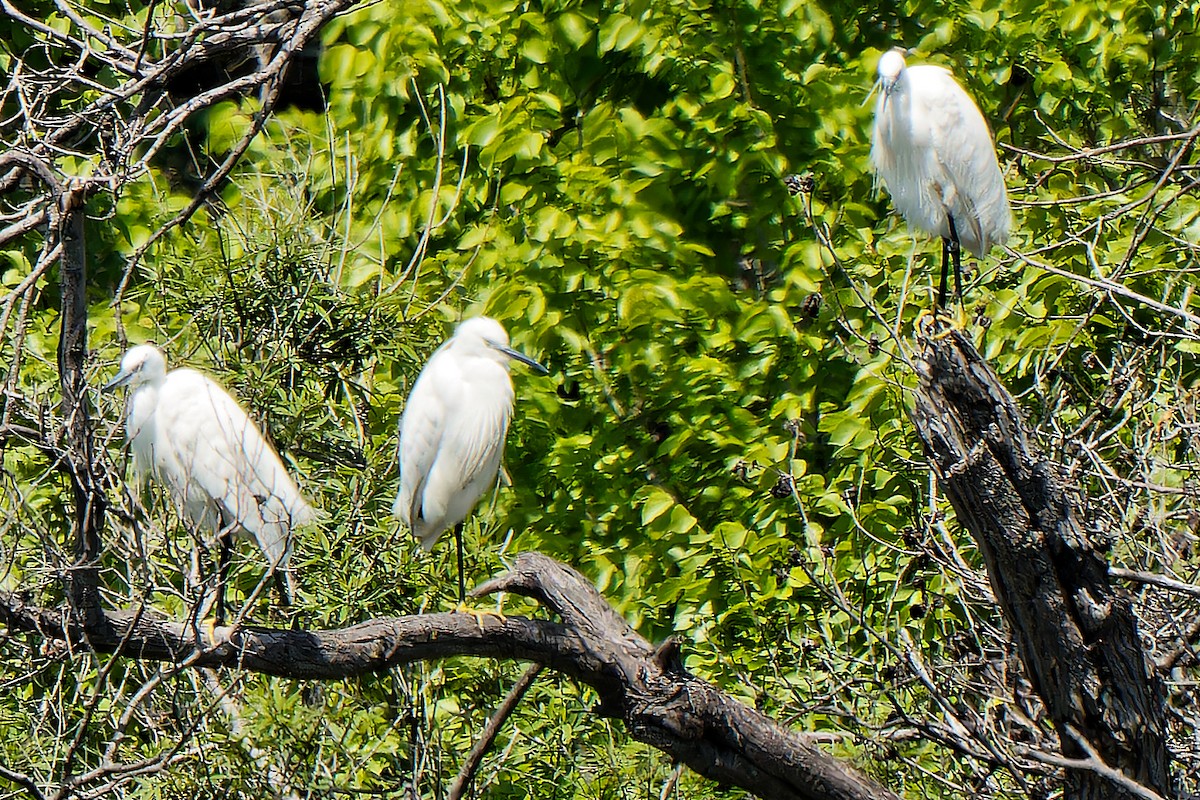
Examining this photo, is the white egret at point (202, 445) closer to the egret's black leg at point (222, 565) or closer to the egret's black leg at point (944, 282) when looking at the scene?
the egret's black leg at point (222, 565)

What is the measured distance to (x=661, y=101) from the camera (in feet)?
17.0

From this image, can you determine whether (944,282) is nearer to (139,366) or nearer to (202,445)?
(202,445)

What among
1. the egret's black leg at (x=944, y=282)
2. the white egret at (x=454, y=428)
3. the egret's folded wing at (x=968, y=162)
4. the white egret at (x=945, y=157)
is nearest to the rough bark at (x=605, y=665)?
the white egret at (x=454, y=428)

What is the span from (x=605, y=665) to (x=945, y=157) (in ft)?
6.43

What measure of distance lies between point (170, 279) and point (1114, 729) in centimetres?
297

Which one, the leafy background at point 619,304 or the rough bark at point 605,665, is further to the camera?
the leafy background at point 619,304

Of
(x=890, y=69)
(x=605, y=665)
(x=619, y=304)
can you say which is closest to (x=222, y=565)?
(x=605, y=665)

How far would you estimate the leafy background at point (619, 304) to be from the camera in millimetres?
4074

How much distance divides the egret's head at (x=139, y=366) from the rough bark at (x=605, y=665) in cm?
109

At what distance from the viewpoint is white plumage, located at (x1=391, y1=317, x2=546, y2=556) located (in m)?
3.71

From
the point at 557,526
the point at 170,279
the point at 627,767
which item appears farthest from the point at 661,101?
the point at 627,767

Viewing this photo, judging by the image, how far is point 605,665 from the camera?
9.37ft

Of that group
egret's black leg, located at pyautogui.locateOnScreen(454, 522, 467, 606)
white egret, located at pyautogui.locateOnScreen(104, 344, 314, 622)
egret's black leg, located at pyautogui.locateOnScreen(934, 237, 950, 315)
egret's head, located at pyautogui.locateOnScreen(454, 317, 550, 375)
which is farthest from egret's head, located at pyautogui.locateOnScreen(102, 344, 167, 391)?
egret's black leg, located at pyautogui.locateOnScreen(934, 237, 950, 315)

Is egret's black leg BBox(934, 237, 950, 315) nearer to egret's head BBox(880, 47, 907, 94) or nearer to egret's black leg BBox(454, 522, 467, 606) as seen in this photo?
egret's head BBox(880, 47, 907, 94)
